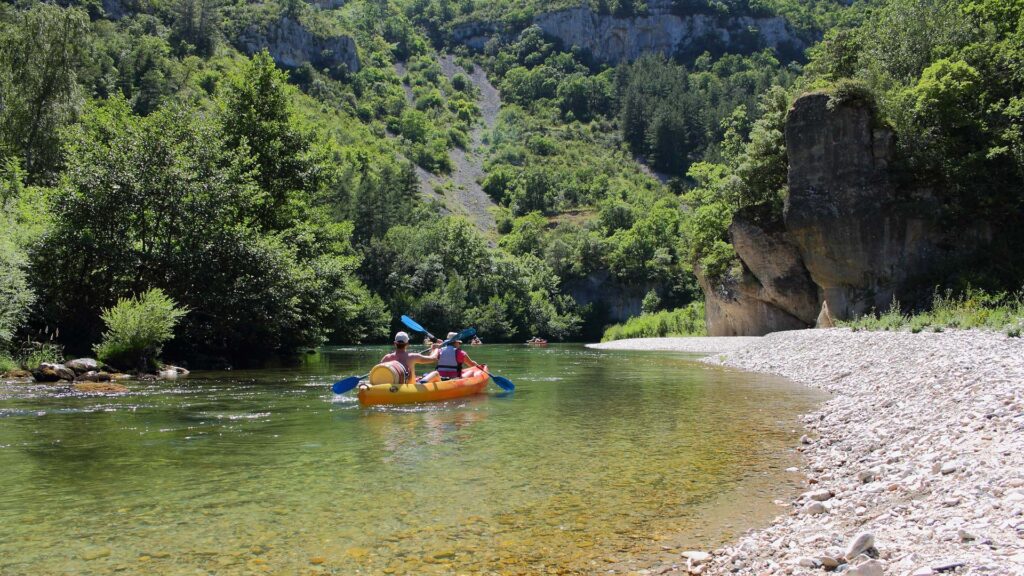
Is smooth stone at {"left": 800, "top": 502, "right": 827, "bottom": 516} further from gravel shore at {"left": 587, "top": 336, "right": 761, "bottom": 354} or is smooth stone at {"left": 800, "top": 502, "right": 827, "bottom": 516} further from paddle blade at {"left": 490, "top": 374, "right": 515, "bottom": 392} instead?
gravel shore at {"left": 587, "top": 336, "right": 761, "bottom": 354}

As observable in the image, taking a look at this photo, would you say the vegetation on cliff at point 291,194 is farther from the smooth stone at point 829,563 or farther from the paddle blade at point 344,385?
the smooth stone at point 829,563

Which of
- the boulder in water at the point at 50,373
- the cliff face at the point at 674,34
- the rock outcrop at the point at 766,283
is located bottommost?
the boulder in water at the point at 50,373

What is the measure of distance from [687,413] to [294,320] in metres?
19.0

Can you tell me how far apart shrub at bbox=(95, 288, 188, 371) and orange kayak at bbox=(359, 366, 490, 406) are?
10063 mm

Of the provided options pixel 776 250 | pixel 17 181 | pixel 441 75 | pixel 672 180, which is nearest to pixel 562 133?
pixel 672 180

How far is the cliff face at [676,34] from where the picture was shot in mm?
184375

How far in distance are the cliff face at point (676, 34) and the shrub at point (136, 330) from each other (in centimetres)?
18660

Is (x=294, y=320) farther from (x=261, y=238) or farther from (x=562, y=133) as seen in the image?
(x=562, y=133)

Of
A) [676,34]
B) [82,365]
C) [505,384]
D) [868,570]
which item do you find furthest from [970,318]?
[676,34]

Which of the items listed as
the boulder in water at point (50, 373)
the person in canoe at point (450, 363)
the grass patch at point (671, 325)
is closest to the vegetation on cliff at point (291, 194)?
the boulder in water at point (50, 373)

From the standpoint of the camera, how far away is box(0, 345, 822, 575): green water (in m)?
5.15

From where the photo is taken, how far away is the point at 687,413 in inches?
468

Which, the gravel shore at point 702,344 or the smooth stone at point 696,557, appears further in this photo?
the gravel shore at point 702,344

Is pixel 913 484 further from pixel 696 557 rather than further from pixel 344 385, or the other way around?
pixel 344 385
